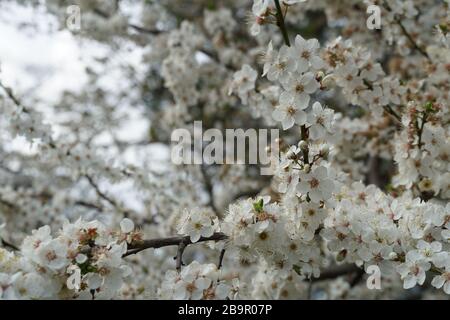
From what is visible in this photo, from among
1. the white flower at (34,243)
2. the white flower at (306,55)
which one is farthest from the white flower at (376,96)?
the white flower at (34,243)

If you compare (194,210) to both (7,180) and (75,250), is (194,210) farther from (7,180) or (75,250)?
(7,180)

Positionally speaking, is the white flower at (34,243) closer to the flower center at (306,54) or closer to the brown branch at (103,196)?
the flower center at (306,54)

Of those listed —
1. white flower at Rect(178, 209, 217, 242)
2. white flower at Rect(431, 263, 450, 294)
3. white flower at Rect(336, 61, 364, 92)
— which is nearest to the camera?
white flower at Rect(431, 263, 450, 294)

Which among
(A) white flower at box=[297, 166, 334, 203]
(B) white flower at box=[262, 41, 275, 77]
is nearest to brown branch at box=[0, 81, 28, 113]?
(B) white flower at box=[262, 41, 275, 77]

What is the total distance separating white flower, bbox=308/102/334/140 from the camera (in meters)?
2.14

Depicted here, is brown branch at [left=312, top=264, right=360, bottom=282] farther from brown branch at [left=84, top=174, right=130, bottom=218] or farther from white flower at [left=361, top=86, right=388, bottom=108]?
brown branch at [left=84, top=174, right=130, bottom=218]

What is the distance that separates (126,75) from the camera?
590 centimetres

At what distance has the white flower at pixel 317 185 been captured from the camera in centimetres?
208

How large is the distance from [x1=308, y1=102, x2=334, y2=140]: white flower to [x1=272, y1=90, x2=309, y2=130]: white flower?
0.12 feet

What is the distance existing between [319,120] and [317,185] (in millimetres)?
259

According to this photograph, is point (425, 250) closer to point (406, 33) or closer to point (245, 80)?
point (245, 80)

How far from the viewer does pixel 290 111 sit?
7.10 feet

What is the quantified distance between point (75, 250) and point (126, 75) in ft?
13.7

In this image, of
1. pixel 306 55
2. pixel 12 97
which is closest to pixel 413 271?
pixel 306 55
